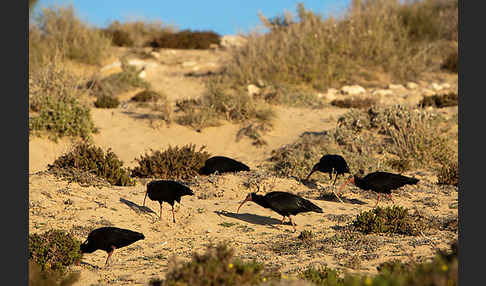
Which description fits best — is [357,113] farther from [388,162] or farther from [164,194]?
[164,194]

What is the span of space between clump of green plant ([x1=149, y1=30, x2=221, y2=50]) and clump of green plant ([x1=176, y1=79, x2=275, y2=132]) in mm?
13727

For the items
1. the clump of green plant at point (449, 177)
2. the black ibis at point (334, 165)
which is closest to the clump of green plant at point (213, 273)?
the black ibis at point (334, 165)

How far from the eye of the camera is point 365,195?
29.7 feet

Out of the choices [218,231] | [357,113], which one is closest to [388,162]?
[357,113]

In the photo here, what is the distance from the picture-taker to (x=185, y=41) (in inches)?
1096

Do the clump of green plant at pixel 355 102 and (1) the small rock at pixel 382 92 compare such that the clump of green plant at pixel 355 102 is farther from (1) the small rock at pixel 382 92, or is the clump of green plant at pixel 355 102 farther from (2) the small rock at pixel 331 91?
(1) the small rock at pixel 382 92

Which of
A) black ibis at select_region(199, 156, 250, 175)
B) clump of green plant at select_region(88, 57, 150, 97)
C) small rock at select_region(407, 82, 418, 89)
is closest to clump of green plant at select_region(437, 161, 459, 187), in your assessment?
black ibis at select_region(199, 156, 250, 175)

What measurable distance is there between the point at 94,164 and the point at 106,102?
A: 741 centimetres

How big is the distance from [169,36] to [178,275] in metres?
25.7

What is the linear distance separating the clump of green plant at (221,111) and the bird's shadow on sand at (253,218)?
640 cm

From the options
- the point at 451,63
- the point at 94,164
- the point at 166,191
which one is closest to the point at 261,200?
the point at 166,191

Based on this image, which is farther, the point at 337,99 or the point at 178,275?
the point at 337,99

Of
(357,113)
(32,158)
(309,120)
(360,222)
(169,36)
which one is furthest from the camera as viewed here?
(169,36)

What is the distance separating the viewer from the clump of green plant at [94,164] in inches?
354
